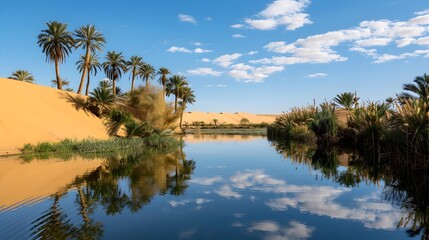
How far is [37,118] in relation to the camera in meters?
34.3

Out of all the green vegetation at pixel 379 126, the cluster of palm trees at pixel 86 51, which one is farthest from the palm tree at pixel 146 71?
the green vegetation at pixel 379 126

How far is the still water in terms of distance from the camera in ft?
22.0

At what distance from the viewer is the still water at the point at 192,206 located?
22.0 ft

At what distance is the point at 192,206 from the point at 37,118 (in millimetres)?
31016

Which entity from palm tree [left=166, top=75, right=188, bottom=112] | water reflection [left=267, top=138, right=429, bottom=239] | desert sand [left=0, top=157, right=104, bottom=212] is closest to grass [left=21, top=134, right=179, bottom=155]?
desert sand [left=0, top=157, right=104, bottom=212]

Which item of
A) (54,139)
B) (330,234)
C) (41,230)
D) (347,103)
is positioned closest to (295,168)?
(330,234)

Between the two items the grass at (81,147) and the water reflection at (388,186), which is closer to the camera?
the water reflection at (388,186)

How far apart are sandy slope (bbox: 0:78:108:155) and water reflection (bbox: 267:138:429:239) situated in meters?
22.0

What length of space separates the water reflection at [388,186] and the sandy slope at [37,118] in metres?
22.0

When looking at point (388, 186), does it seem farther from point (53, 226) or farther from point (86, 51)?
point (86, 51)

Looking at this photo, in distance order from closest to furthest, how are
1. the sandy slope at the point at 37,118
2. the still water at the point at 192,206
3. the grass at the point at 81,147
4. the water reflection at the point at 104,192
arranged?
the still water at the point at 192,206 < the water reflection at the point at 104,192 < the grass at the point at 81,147 < the sandy slope at the point at 37,118

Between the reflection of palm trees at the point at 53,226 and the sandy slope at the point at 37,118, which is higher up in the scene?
the sandy slope at the point at 37,118

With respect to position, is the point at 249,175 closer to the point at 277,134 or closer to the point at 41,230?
the point at 41,230

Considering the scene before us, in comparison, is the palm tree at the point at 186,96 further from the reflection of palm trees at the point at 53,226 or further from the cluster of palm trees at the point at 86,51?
the reflection of palm trees at the point at 53,226
